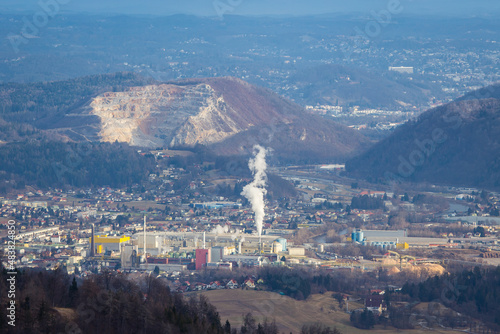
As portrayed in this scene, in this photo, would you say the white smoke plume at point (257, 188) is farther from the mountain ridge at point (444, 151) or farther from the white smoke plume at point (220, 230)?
the mountain ridge at point (444, 151)

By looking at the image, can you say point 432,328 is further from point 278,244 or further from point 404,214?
point 404,214

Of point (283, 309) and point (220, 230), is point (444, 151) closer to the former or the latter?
point (220, 230)

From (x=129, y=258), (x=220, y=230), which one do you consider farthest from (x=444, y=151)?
(x=129, y=258)

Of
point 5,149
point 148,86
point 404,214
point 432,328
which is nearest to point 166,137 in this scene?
point 148,86

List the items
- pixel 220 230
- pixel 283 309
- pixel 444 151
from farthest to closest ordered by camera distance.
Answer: pixel 444 151
pixel 220 230
pixel 283 309

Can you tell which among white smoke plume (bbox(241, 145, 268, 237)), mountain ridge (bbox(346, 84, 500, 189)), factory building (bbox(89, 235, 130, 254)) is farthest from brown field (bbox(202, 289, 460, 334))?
mountain ridge (bbox(346, 84, 500, 189))
